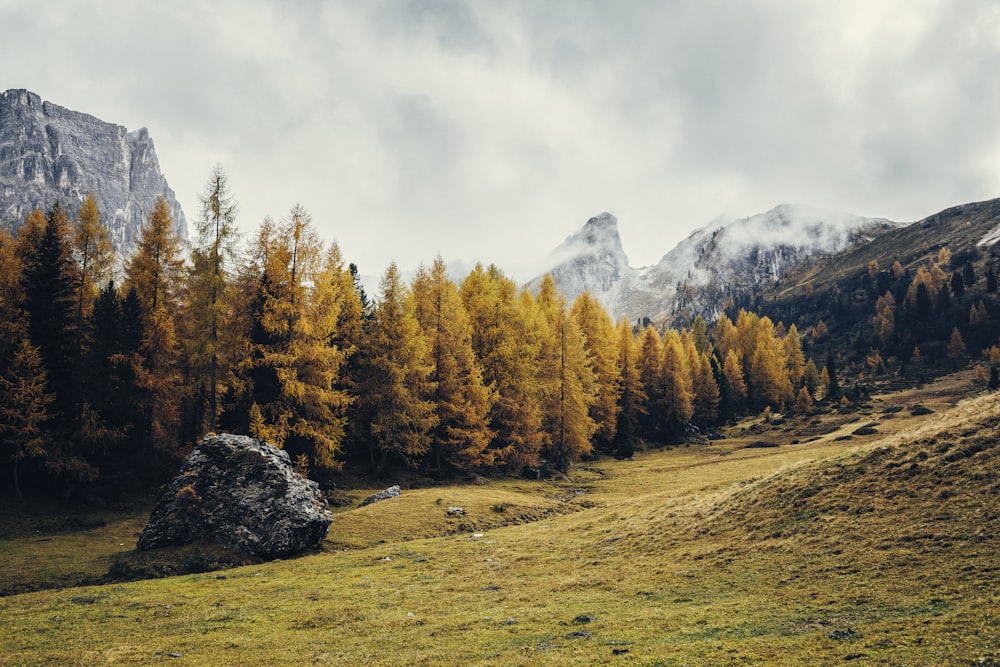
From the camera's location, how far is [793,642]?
11.0 m

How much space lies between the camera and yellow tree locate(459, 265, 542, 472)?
51000 millimetres

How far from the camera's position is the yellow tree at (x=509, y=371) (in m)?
51.0

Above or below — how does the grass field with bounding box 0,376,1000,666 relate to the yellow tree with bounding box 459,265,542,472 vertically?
below

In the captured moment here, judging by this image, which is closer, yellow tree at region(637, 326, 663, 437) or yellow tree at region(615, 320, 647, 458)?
yellow tree at region(615, 320, 647, 458)

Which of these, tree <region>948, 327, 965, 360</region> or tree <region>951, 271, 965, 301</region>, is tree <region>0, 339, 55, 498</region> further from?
tree <region>951, 271, 965, 301</region>

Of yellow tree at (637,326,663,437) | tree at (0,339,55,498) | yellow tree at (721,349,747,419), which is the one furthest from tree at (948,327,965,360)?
tree at (0,339,55,498)

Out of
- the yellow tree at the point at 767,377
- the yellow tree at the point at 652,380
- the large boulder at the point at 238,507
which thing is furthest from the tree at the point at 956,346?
the large boulder at the point at 238,507

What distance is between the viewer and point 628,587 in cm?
1780

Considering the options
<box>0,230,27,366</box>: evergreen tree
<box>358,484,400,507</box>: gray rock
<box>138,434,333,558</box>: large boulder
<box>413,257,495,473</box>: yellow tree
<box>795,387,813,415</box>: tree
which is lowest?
<box>795,387,813,415</box>: tree

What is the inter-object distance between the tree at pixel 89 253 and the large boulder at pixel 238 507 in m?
19.7

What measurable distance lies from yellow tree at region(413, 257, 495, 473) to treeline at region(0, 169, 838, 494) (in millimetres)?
165

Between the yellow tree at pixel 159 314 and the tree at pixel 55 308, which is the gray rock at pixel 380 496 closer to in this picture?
the yellow tree at pixel 159 314

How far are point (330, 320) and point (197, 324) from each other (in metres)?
9.15

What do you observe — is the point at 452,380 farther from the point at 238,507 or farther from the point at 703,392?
the point at 703,392
